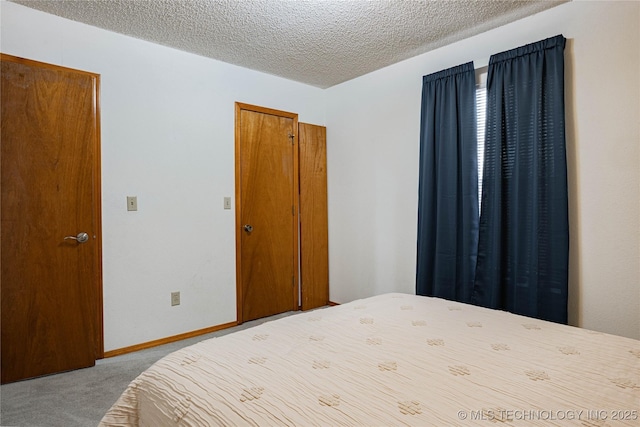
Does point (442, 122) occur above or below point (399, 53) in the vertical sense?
below

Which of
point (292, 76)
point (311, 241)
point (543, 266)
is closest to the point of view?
point (543, 266)

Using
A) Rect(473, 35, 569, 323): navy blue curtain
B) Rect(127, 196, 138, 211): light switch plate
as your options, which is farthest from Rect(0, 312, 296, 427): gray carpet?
Rect(473, 35, 569, 323): navy blue curtain

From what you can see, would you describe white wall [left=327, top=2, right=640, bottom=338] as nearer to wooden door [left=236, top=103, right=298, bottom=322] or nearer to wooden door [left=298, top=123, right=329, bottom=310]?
wooden door [left=298, top=123, right=329, bottom=310]

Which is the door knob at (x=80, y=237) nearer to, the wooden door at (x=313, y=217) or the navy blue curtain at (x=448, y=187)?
the wooden door at (x=313, y=217)

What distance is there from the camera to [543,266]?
8.23 ft

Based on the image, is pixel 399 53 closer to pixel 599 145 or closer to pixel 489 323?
pixel 599 145

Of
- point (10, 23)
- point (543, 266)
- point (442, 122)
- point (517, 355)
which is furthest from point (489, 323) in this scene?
point (10, 23)

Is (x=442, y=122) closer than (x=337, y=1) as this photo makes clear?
No

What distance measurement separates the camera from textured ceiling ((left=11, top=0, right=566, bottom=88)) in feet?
8.02

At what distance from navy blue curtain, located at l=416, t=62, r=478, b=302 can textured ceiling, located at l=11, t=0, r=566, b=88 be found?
42cm

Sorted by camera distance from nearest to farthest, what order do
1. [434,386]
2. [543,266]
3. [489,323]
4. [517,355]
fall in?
[434,386], [517,355], [489,323], [543,266]

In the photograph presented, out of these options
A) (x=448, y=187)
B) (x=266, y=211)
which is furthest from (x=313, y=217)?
(x=448, y=187)

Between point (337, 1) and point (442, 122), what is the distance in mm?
1304

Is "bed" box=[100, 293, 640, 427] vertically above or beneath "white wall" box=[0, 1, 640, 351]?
beneath
